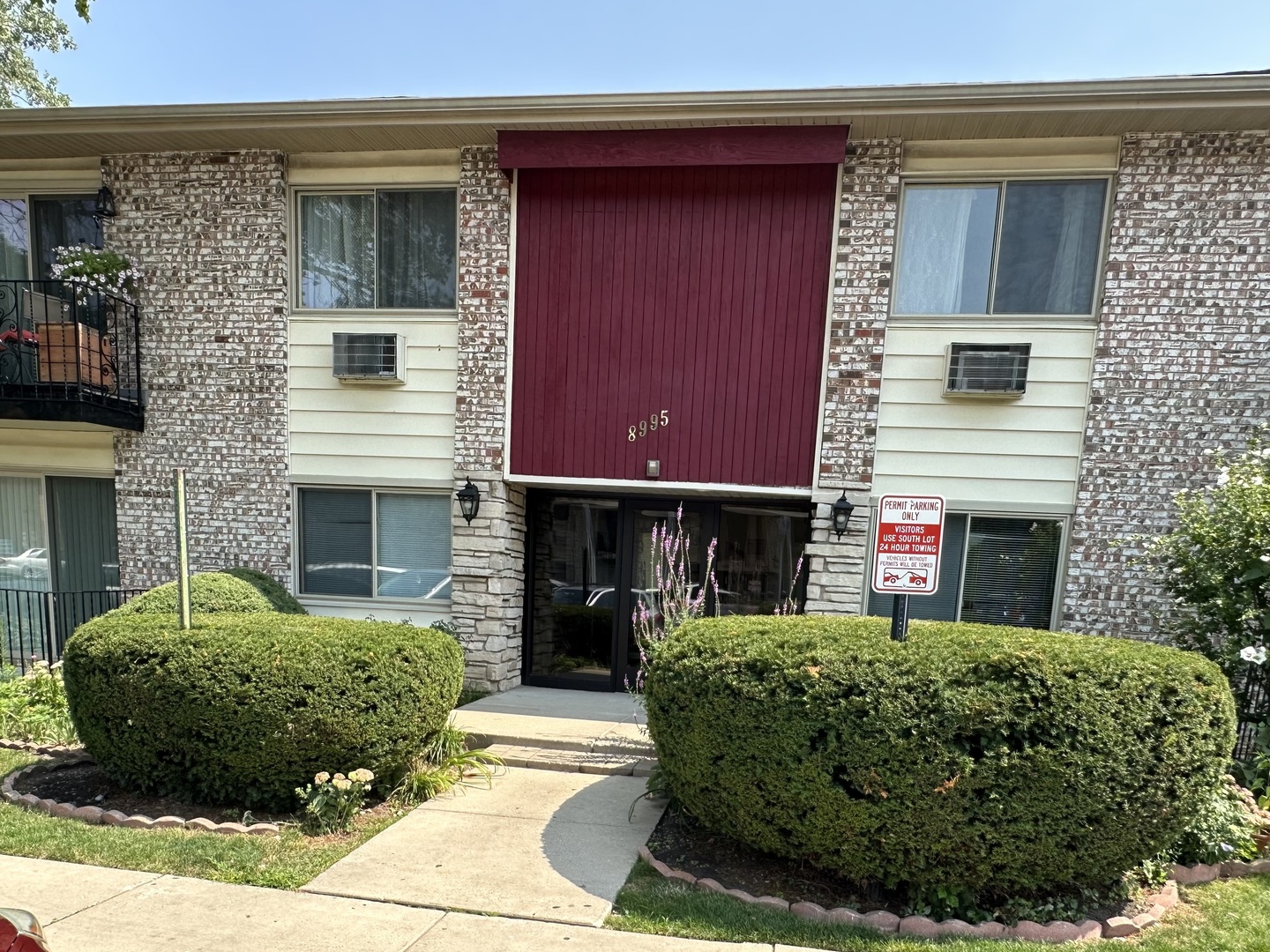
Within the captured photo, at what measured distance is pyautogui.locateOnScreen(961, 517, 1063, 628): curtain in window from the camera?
19.2 ft

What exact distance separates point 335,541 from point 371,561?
464 mm

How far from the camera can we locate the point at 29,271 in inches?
275

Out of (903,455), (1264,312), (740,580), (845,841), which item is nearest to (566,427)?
(740,580)

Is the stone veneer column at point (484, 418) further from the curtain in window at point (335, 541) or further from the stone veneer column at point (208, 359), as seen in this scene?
the stone veneer column at point (208, 359)

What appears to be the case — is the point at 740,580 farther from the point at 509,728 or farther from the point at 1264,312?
the point at 1264,312

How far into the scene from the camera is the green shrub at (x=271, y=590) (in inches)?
231

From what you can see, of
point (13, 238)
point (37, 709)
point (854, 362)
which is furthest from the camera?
point (13, 238)

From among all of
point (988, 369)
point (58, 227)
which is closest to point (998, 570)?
point (988, 369)

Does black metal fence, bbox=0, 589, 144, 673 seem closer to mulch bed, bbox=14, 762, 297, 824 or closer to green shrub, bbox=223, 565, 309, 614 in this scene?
green shrub, bbox=223, 565, 309, 614

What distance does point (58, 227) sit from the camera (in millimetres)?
6969

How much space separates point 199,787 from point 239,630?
0.99 meters

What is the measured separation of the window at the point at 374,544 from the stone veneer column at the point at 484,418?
34 centimetres

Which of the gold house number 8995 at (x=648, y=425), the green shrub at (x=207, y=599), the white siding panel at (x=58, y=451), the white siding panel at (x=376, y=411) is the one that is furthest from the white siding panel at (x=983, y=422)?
the white siding panel at (x=58, y=451)

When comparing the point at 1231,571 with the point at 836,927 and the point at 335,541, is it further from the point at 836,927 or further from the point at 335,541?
the point at 335,541
